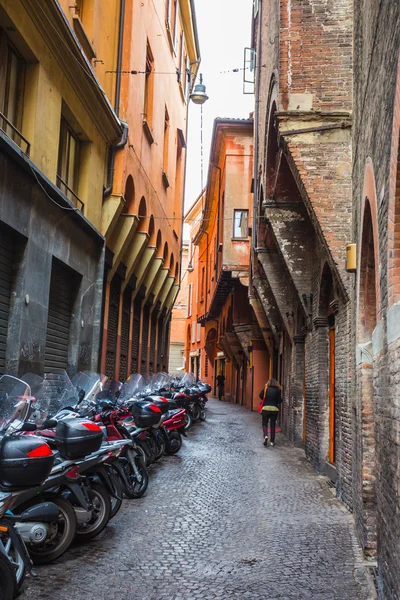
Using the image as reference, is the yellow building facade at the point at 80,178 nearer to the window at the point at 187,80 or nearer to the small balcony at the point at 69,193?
the small balcony at the point at 69,193

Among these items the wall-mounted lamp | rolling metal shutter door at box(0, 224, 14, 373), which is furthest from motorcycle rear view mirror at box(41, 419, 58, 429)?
rolling metal shutter door at box(0, 224, 14, 373)

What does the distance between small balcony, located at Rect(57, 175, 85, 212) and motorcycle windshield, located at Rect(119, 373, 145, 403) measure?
144 inches

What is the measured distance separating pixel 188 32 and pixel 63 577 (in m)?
27.4

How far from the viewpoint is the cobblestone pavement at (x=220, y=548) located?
207 inches

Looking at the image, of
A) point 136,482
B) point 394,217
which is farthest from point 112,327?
point 394,217

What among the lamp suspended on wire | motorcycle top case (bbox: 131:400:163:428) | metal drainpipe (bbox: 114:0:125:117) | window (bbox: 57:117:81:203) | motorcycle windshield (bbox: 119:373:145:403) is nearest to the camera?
motorcycle top case (bbox: 131:400:163:428)

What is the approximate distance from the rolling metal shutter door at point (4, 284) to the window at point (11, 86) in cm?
151

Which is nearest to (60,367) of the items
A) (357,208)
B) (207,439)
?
(207,439)

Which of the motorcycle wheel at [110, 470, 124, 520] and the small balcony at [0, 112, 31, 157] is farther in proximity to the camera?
the small balcony at [0, 112, 31, 157]

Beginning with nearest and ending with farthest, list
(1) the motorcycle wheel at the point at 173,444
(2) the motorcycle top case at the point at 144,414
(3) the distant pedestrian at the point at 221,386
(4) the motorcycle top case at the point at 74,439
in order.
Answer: (4) the motorcycle top case at the point at 74,439
(2) the motorcycle top case at the point at 144,414
(1) the motorcycle wheel at the point at 173,444
(3) the distant pedestrian at the point at 221,386

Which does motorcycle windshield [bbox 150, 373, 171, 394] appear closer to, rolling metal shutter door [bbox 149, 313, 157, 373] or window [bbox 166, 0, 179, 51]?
rolling metal shutter door [bbox 149, 313, 157, 373]

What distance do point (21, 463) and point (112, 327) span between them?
40.9 ft

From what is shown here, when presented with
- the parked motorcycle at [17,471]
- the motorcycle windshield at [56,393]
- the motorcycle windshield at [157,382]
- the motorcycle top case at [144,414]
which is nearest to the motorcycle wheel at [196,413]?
the motorcycle windshield at [157,382]

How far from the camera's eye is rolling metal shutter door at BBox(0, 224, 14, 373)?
948 cm
